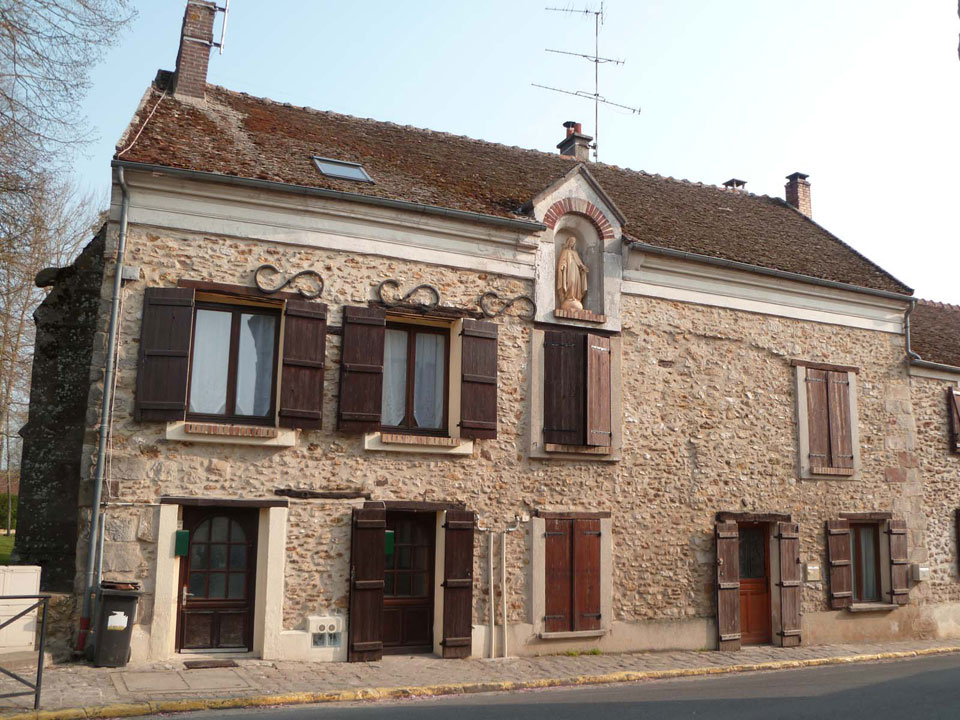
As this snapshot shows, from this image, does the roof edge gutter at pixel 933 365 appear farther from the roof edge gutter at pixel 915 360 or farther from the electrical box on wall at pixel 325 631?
the electrical box on wall at pixel 325 631

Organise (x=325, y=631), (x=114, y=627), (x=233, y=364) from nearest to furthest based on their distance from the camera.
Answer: (x=114, y=627) < (x=325, y=631) < (x=233, y=364)

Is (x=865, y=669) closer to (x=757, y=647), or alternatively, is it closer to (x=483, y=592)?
(x=757, y=647)

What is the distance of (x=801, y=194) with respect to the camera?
672 inches

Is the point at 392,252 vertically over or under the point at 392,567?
over

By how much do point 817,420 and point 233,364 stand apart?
864 centimetres

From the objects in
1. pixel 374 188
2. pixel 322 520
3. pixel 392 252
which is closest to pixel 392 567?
pixel 322 520

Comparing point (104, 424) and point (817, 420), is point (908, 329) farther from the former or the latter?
point (104, 424)

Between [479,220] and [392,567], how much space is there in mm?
4486

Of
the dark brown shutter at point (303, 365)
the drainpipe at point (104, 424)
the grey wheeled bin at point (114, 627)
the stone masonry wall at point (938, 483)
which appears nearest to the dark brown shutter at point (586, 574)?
the dark brown shutter at point (303, 365)

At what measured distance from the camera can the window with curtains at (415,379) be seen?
1076 centimetres

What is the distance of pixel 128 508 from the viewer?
9.20m

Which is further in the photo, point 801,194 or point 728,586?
point 801,194

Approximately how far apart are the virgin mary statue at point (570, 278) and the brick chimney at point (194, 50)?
18.4 ft

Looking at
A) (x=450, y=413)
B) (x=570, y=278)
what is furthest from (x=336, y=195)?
(x=570, y=278)
